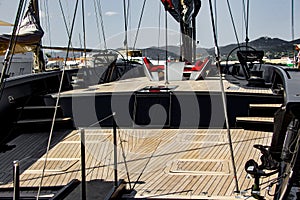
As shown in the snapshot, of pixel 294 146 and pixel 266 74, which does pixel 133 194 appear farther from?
pixel 266 74

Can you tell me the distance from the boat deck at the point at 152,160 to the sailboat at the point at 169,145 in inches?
0.4

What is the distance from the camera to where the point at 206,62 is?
8.62 metres

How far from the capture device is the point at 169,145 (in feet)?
16.6

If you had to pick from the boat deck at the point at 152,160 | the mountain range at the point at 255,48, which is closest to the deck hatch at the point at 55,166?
the boat deck at the point at 152,160

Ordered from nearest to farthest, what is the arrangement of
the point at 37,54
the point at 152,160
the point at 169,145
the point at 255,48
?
the point at 152,160
the point at 169,145
the point at 37,54
the point at 255,48

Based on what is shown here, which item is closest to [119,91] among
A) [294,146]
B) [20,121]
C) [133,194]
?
[20,121]

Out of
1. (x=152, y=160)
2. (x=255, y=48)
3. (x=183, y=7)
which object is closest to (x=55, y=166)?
(x=152, y=160)

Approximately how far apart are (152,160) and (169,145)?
0.66m

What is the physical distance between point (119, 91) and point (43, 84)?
1.63m

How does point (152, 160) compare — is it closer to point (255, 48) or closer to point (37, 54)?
point (37, 54)

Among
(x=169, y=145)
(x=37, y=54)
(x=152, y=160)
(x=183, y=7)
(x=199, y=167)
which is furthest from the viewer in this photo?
(x=37, y=54)

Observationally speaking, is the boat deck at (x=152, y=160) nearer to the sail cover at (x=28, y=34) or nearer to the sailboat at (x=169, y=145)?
the sailboat at (x=169, y=145)

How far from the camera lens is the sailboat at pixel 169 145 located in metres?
2.83

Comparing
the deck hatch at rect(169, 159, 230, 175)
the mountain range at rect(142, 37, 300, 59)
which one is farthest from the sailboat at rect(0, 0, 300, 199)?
the mountain range at rect(142, 37, 300, 59)
